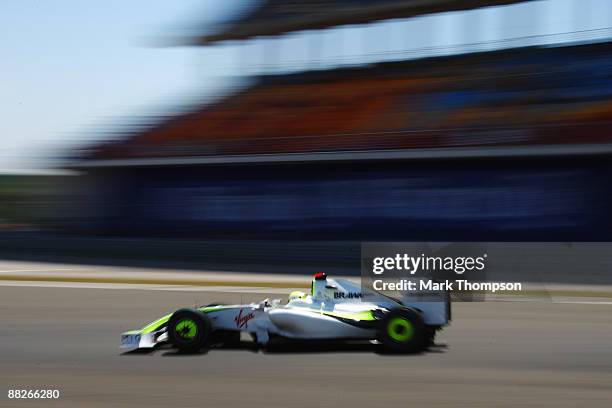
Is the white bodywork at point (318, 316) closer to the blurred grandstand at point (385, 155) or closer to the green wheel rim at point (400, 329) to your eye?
the green wheel rim at point (400, 329)

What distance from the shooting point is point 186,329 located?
274 inches

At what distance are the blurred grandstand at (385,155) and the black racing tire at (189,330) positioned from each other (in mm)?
12415

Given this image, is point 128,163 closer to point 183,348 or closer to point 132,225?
point 132,225

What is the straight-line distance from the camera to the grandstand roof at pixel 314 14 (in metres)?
23.0

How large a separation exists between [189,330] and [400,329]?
1.74 meters

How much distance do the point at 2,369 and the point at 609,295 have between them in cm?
907

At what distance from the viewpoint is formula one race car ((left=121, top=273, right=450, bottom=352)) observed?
6.93 m

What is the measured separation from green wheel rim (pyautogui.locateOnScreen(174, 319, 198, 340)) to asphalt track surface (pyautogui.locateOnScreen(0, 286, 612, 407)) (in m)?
0.18

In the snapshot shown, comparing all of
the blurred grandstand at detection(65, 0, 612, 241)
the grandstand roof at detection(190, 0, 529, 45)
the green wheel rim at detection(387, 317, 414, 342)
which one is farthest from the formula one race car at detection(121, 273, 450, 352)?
the grandstand roof at detection(190, 0, 529, 45)

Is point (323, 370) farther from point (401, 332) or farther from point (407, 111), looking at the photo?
point (407, 111)

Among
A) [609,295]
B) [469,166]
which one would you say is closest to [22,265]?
[469,166]

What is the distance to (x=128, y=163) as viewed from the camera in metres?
22.8

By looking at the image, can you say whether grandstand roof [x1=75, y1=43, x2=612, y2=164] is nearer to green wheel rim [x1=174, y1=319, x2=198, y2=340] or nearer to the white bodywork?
the white bodywork

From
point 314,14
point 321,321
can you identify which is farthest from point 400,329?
point 314,14
